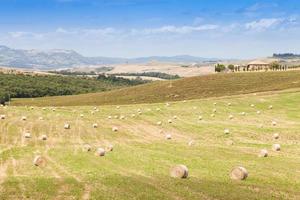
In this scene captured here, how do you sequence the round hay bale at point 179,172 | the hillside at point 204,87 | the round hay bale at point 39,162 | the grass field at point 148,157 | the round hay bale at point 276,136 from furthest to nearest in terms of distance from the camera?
the hillside at point 204,87, the round hay bale at point 276,136, the round hay bale at point 39,162, the round hay bale at point 179,172, the grass field at point 148,157

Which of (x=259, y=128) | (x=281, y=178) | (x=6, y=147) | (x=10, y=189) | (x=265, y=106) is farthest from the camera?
(x=265, y=106)

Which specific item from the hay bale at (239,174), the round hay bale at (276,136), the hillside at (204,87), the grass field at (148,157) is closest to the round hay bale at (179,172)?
the grass field at (148,157)

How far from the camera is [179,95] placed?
110812mm

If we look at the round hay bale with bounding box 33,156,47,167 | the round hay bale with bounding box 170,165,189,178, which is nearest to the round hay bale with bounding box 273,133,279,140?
the round hay bale with bounding box 170,165,189,178

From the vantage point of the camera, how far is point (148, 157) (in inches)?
1222

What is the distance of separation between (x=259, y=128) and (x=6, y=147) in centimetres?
2558

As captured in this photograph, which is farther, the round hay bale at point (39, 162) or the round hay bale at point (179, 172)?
the round hay bale at point (39, 162)

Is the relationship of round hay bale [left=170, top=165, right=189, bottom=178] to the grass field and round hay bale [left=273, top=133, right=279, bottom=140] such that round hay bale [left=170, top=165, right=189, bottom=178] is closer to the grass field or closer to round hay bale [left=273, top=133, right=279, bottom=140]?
the grass field

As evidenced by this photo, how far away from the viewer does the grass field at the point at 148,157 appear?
22.6 m

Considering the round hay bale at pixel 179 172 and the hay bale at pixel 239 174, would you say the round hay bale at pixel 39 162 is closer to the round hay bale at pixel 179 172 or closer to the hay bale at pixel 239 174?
the round hay bale at pixel 179 172

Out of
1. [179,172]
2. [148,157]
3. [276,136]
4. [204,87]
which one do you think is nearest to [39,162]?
[148,157]

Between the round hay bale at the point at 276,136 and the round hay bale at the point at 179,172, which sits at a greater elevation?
the round hay bale at the point at 179,172

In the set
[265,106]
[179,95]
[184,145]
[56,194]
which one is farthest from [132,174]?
[179,95]

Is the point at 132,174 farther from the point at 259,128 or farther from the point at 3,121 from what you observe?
the point at 3,121
